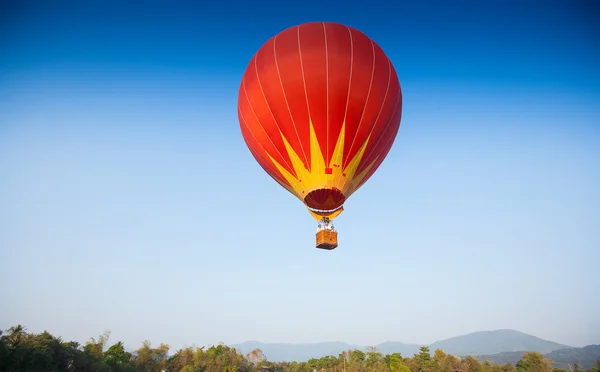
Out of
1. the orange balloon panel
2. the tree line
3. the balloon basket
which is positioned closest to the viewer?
the orange balloon panel

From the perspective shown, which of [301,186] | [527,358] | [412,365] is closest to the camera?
[301,186]

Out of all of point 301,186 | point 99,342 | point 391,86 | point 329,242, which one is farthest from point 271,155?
point 99,342

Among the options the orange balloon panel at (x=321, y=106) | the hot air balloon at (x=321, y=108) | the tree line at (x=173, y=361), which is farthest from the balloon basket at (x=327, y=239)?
the tree line at (x=173, y=361)

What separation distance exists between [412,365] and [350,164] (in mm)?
51736

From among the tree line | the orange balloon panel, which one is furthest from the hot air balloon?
the tree line

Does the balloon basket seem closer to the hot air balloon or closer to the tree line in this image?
the hot air balloon

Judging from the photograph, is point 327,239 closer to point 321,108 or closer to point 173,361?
point 321,108

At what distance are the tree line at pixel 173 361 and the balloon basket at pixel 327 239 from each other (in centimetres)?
1680

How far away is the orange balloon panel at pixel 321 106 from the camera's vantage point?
14844mm

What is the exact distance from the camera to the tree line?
20.4 m

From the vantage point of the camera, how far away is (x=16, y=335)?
20922 mm

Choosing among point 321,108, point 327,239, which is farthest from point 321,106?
point 327,239

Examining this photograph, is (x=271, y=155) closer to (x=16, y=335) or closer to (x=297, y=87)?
(x=297, y=87)

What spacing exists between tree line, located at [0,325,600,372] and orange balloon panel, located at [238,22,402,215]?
1710cm
